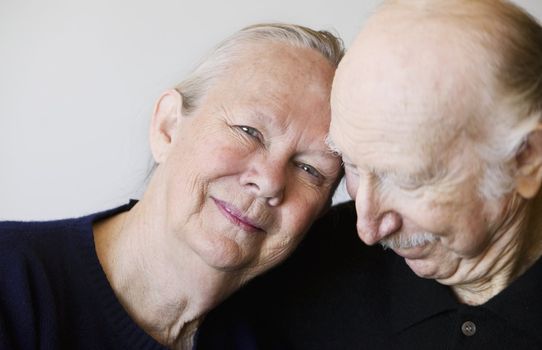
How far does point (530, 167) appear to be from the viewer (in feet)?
4.78

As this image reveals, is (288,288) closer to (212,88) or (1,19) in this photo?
(212,88)

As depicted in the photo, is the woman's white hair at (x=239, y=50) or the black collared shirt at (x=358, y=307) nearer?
the black collared shirt at (x=358, y=307)

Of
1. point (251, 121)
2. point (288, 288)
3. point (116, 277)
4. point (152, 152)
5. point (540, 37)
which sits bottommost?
point (288, 288)

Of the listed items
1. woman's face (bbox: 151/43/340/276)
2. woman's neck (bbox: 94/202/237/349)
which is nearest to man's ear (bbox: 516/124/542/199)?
woman's face (bbox: 151/43/340/276)

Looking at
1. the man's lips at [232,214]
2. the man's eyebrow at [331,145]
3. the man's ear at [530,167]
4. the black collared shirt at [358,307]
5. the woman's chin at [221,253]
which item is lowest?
the black collared shirt at [358,307]

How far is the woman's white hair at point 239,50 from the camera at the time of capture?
6.01ft

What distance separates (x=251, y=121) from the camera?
1.72 metres

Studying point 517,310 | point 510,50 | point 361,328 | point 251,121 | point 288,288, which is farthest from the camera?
point 288,288

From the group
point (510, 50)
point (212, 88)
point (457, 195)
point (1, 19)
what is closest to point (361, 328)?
point (457, 195)

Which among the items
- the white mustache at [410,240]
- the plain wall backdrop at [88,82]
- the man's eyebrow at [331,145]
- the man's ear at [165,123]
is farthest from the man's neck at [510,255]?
the plain wall backdrop at [88,82]

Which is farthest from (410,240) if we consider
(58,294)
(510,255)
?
(58,294)

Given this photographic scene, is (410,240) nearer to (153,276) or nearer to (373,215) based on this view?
(373,215)

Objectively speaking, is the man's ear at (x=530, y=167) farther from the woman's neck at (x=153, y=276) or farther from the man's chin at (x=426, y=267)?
the woman's neck at (x=153, y=276)

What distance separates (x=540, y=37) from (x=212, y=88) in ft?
2.35
